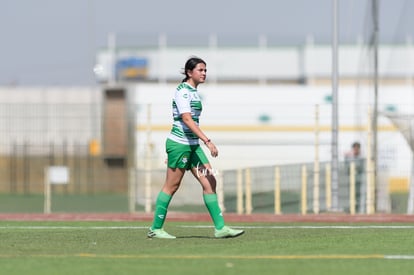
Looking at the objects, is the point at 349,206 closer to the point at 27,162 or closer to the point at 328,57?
the point at 27,162

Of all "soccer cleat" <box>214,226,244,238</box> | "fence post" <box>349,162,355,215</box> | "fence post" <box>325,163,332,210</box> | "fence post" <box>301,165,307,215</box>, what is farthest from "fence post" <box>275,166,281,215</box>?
"soccer cleat" <box>214,226,244,238</box>

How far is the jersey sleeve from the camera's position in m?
12.8

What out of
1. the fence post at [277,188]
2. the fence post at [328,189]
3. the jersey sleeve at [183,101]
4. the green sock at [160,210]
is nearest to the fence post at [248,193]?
the fence post at [277,188]

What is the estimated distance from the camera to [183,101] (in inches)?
506

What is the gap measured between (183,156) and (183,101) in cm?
57

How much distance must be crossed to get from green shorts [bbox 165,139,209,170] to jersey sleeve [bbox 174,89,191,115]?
0.37 metres

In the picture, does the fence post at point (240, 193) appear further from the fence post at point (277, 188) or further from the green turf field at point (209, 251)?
the green turf field at point (209, 251)

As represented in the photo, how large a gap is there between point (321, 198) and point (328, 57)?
115 ft

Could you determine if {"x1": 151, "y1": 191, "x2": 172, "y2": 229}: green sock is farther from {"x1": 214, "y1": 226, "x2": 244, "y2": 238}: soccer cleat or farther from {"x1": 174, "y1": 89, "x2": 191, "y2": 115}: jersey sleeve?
{"x1": 174, "y1": 89, "x2": 191, "y2": 115}: jersey sleeve

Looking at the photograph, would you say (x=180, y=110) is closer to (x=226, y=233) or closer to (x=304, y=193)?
(x=226, y=233)

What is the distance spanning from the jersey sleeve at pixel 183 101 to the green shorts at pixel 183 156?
1.20ft

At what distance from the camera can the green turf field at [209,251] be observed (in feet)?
32.8

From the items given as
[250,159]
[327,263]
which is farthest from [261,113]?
[327,263]

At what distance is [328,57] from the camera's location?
191 ft
